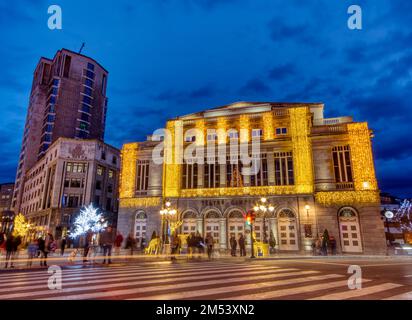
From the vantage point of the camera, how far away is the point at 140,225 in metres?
31.1

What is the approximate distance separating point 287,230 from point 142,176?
1758cm

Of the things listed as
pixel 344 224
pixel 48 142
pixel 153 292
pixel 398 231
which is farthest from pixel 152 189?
pixel 398 231

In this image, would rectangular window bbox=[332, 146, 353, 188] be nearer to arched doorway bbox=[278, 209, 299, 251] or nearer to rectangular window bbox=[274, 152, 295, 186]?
rectangular window bbox=[274, 152, 295, 186]

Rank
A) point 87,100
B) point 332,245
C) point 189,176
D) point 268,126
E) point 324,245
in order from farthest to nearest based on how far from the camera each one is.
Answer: point 87,100
point 189,176
point 268,126
point 332,245
point 324,245

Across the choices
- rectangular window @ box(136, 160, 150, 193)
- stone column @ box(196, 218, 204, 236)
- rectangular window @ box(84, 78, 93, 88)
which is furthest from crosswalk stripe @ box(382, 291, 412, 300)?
rectangular window @ box(84, 78, 93, 88)

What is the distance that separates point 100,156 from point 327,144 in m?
43.9

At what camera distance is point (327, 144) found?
27031 millimetres

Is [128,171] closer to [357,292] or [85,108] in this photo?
[357,292]

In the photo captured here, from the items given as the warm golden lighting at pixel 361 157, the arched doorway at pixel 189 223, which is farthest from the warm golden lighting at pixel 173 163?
the warm golden lighting at pixel 361 157

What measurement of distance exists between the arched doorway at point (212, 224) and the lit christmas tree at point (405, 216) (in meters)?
43.7

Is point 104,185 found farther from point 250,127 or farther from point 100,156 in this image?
point 250,127

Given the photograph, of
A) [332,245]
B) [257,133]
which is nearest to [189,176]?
[257,133]

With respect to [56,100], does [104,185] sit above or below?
below

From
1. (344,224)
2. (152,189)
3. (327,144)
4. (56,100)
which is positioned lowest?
(344,224)
